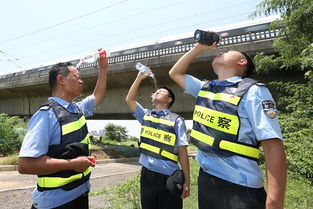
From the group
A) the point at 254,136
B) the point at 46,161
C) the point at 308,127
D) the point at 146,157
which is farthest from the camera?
the point at 308,127

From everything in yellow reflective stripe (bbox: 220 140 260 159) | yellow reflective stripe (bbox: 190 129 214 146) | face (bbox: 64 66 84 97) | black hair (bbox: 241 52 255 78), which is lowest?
yellow reflective stripe (bbox: 220 140 260 159)

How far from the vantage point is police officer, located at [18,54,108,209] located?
1898 millimetres

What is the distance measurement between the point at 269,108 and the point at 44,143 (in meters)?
1.58

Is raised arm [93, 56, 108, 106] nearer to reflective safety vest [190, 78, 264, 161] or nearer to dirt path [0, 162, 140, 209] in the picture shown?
reflective safety vest [190, 78, 264, 161]

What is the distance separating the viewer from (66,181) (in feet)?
6.82

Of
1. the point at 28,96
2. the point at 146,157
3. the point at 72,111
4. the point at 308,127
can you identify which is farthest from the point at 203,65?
the point at 28,96

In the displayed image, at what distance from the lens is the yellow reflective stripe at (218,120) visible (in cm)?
178

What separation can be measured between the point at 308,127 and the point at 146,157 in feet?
16.3

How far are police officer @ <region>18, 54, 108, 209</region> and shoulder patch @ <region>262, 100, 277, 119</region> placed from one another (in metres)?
1.30

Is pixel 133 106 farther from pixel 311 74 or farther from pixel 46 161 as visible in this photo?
pixel 311 74

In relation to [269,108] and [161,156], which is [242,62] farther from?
[161,156]

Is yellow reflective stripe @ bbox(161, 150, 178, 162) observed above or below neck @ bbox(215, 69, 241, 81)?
below

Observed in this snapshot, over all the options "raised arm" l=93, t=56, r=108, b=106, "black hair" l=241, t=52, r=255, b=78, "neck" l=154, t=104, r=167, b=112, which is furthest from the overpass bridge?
"black hair" l=241, t=52, r=255, b=78

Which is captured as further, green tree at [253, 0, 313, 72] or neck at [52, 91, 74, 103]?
green tree at [253, 0, 313, 72]
